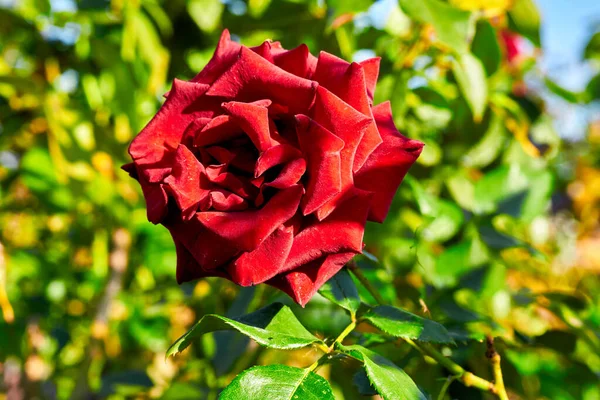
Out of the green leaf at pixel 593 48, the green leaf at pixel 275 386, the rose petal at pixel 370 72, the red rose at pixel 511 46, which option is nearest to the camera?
the green leaf at pixel 275 386

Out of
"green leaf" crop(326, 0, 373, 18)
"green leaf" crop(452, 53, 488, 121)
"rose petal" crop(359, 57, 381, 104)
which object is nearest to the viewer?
"rose petal" crop(359, 57, 381, 104)

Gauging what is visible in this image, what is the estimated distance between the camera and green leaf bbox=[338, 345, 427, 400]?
38 centimetres

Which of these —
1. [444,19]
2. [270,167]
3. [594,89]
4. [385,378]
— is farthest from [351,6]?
[594,89]

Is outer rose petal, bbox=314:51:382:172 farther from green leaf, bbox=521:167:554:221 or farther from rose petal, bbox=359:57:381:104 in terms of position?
green leaf, bbox=521:167:554:221

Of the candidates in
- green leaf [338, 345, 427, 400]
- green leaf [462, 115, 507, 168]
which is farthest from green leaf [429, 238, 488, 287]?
green leaf [338, 345, 427, 400]

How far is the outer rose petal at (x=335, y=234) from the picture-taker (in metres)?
0.41

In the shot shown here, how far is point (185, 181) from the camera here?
1.36 feet

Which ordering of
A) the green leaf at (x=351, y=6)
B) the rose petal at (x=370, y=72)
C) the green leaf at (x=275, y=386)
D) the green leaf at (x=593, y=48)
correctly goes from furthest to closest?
the green leaf at (x=593, y=48), the green leaf at (x=351, y=6), the rose petal at (x=370, y=72), the green leaf at (x=275, y=386)

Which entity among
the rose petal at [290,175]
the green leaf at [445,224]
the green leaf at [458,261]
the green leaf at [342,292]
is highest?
the rose petal at [290,175]

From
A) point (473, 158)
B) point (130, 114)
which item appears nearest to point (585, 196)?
point (473, 158)

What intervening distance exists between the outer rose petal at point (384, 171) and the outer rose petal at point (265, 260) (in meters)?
0.07

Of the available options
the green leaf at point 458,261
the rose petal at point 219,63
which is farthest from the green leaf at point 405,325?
the green leaf at point 458,261

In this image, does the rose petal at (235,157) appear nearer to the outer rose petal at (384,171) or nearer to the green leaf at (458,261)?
the outer rose petal at (384,171)

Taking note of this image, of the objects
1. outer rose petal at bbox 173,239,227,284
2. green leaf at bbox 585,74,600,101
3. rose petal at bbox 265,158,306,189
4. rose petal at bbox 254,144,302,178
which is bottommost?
green leaf at bbox 585,74,600,101
